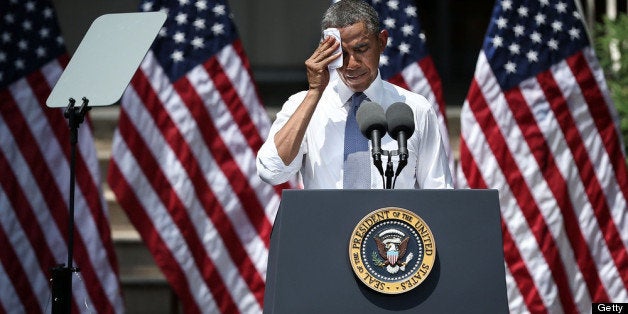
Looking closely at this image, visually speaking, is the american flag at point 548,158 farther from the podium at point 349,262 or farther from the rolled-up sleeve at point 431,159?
the podium at point 349,262

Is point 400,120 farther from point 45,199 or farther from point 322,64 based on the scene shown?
point 45,199

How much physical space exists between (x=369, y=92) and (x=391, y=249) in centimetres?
85

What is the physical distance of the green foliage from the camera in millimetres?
6316

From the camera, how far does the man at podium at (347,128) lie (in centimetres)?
348

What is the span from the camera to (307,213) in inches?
119

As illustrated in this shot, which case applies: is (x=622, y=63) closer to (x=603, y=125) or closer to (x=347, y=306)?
(x=603, y=125)

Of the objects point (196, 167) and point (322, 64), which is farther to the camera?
point (196, 167)

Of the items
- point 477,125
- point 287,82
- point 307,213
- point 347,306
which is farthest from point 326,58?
point 287,82

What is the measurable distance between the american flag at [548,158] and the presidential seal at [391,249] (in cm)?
278

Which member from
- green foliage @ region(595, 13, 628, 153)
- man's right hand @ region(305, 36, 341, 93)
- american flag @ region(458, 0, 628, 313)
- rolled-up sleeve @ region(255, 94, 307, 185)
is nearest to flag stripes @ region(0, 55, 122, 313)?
american flag @ region(458, 0, 628, 313)

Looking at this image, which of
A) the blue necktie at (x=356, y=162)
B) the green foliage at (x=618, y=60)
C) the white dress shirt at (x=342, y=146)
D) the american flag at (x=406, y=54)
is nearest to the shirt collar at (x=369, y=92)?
the white dress shirt at (x=342, y=146)

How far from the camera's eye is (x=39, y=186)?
590 cm

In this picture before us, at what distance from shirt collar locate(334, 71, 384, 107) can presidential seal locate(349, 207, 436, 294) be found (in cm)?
80
